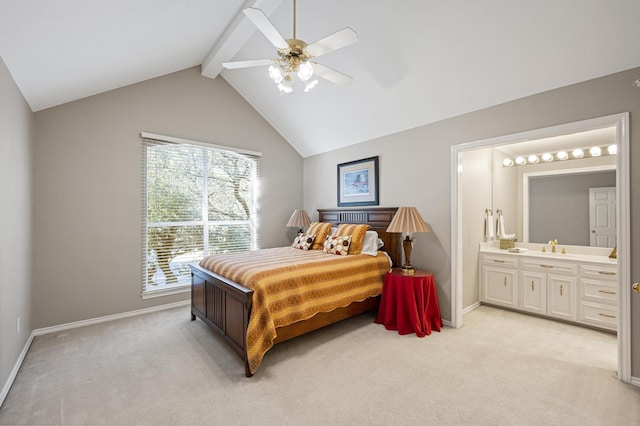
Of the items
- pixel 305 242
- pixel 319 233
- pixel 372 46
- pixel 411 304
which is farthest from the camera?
pixel 319 233

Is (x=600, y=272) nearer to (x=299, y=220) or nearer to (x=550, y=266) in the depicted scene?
(x=550, y=266)

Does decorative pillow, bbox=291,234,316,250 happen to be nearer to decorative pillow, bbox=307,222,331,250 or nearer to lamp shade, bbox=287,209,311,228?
decorative pillow, bbox=307,222,331,250

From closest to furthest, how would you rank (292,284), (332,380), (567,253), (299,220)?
(332,380)
(292,284)
(567,253)
(299,220)

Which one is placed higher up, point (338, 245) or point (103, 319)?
point (338, 245)

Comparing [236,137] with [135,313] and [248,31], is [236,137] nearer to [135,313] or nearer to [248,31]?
[248,31]

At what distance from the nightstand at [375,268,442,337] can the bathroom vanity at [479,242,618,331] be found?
49.3 inches

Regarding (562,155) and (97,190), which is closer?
(97,190)

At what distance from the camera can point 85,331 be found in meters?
3.16

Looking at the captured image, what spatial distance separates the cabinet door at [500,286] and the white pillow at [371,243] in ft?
5.38

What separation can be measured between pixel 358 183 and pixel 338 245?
127cm

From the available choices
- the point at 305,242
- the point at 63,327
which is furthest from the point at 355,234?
the point at 63,327

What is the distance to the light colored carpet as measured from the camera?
72.0 inches

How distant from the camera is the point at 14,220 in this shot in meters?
2.38

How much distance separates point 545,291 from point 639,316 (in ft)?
4.62
